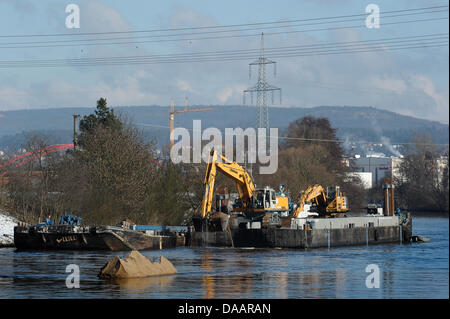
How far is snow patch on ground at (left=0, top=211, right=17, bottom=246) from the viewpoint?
80688mm

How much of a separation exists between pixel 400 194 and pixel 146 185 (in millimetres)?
39421

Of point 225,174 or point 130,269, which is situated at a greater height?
point 225,174

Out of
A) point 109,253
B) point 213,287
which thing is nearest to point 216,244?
point 109,253

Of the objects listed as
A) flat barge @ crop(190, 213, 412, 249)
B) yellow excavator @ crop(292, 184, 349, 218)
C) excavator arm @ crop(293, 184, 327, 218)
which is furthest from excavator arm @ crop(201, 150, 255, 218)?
yellow excavator @ crop(292, 184, 349, 218)

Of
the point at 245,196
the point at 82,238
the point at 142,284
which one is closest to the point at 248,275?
the point at 142,284

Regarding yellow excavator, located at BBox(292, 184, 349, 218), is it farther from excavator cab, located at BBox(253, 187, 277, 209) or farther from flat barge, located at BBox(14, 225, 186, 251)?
flat barge, located at BBox(14, 225, 186, 251)

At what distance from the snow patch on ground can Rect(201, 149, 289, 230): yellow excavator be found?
1860cm

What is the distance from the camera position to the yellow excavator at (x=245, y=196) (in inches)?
3221

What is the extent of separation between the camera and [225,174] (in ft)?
275

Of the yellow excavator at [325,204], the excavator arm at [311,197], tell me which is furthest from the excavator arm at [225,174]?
the yellow excavator at [325,204]

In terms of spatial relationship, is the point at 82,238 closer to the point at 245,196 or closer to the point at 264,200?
the point at 245,196

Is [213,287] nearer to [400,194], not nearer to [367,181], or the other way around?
[400,194]

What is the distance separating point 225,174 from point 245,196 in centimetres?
363

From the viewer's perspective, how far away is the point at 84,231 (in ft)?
234
